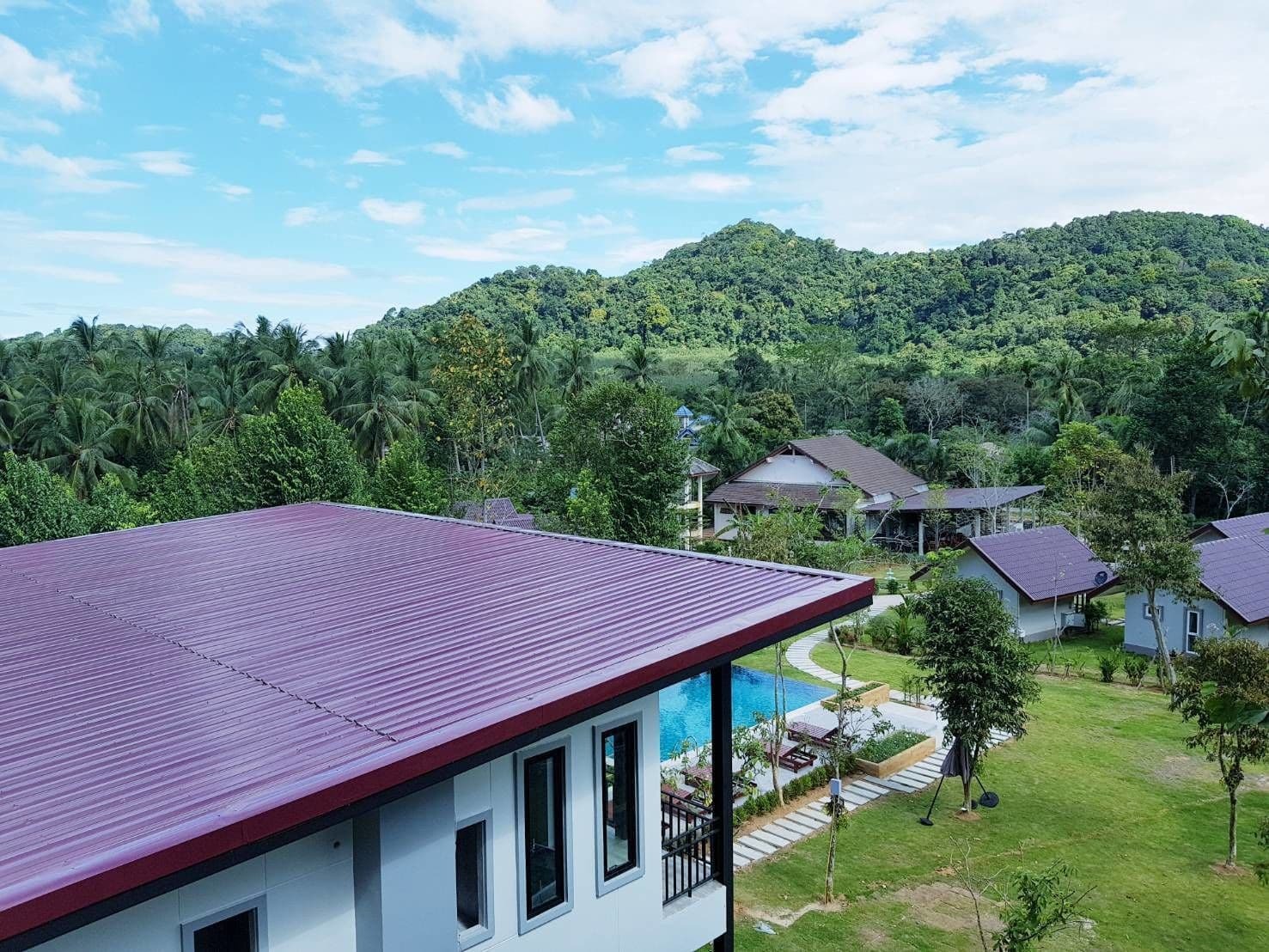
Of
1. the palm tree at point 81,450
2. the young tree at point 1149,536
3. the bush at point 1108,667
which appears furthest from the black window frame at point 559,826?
the palm tree at point 81,450

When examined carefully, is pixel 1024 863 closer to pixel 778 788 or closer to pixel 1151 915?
pixel 1151 915

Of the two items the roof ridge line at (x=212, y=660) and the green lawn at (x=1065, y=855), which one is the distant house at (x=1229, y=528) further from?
the roof ridge line at (x=212, y=660)

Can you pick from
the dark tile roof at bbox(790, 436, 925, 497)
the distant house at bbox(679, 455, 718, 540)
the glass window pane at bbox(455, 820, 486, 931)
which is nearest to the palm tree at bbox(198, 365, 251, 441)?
the distant house at bbox(679, 455, 718, 540)

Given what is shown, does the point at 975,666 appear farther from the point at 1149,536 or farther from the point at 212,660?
the point at 212,660

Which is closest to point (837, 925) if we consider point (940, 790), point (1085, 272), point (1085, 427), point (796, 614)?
point (940, 790)

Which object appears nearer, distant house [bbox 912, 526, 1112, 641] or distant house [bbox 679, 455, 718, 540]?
distant house [bbox 912, 526, 1112, 641]

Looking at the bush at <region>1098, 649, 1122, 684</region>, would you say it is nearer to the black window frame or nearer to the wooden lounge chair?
the wooden lounge chair
